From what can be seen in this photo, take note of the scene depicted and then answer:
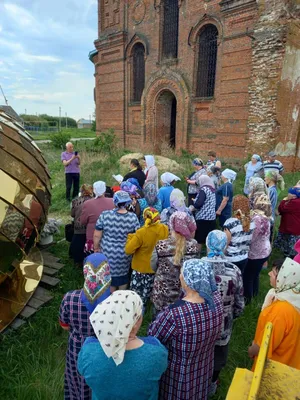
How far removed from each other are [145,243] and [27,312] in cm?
160

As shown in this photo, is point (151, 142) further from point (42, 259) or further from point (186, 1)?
point (42, 259)

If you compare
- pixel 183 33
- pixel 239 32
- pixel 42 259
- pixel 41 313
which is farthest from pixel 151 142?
pixel 41 313

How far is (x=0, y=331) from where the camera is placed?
9.96 ft

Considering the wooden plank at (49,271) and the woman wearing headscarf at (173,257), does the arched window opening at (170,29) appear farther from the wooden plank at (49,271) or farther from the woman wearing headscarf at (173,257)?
the woman wearing headscarf at (173,257)

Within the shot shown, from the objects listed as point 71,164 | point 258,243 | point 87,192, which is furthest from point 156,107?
point 258,243

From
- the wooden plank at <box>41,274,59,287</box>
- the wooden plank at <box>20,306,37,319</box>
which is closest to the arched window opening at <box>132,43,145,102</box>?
the wooden plank at <box>41,274,59,287</box>

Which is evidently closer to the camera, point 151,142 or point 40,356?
point 40,356

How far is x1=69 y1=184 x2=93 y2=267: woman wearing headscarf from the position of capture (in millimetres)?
4188

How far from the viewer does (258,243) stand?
369 centimetres

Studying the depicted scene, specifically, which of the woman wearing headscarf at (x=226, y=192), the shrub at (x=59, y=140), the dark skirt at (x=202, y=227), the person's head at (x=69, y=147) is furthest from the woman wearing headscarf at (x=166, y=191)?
the shrub at (x=59, y=140)

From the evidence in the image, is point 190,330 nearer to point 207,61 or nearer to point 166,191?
point 166,191

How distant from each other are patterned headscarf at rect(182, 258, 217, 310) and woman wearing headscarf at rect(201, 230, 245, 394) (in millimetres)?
511

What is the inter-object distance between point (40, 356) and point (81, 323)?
134 cm

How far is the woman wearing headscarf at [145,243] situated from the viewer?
323 cm
